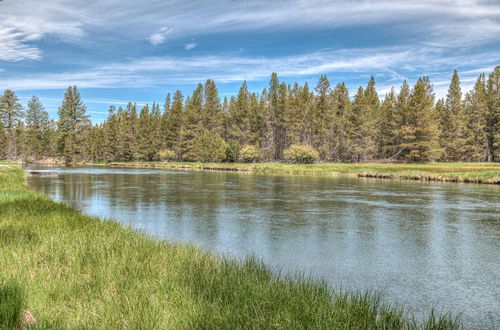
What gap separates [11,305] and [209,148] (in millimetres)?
90751

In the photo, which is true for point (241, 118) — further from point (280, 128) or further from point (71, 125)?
point (71, 125)

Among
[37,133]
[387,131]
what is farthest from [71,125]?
[387,131]

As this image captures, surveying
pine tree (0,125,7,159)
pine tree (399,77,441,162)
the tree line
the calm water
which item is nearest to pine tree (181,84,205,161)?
the tree line

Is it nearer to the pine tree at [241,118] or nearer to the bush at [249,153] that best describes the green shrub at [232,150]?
the bush at [249,153]

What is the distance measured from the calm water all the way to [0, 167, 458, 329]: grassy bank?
2322 mm

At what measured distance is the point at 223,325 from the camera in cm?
551

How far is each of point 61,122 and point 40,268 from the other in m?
120

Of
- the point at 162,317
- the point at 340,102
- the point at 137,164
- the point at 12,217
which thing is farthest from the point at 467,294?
the point at 137,164

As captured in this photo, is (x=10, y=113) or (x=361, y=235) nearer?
(x=361, y=235)

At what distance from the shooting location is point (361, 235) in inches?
649

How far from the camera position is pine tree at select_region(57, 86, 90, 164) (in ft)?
380

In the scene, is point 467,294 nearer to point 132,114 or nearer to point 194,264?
point 194,264

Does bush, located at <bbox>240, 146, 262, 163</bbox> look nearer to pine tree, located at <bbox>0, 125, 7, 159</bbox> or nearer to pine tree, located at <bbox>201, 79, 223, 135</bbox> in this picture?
pine tree, located at <bbox>201, 79, 223, 135</bbox>

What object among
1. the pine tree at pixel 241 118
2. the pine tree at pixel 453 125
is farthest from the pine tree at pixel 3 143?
the pine tree at pixel 453 125
